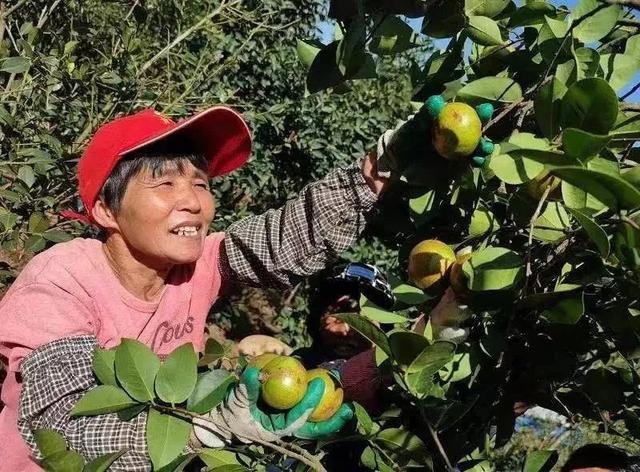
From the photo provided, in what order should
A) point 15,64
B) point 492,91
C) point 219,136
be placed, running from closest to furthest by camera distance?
point 492,91 < point 219,136 < point 15,64

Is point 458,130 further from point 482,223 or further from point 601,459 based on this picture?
point 601,459

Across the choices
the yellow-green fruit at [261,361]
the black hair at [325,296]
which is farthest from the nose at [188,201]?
the black hair at [325,296]

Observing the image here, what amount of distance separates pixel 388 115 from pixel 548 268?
4.37 meters

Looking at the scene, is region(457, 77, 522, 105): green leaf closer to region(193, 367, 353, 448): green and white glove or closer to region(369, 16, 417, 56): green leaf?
region(369, 16, 417, 56): green leaf

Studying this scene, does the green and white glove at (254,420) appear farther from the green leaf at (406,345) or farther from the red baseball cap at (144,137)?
the red baseball cap at (144,137)

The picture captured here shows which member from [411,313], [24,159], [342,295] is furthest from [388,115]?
[411,313]

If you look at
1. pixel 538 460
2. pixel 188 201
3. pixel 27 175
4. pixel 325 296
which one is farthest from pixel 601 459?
pixel 27 175

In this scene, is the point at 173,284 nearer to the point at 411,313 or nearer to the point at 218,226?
the point at 411,313

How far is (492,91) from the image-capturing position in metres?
1.10

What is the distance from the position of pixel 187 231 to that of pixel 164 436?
63 centimetres

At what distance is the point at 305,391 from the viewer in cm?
111

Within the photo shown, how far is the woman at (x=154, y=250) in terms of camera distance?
1.42 metres

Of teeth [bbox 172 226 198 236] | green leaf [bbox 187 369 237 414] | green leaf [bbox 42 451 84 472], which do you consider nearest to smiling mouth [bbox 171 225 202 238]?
teeth [bbox 172 226 198 236]

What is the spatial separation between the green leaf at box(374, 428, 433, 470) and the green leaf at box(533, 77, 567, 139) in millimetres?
467
